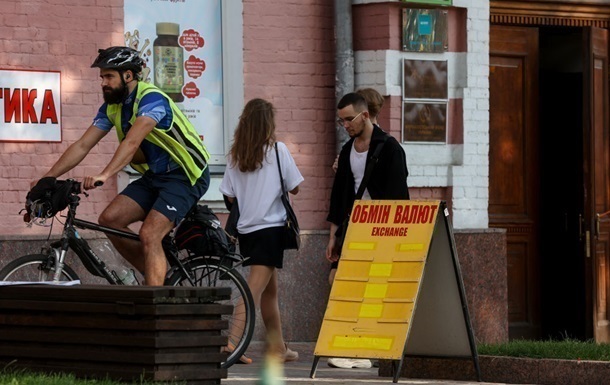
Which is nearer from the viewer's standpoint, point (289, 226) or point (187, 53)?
point (289, 226)

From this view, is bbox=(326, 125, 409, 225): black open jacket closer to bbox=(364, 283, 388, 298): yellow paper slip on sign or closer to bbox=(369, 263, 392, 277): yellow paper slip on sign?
bbox=(369, 263, 392, 277): yellow paper slip on sign

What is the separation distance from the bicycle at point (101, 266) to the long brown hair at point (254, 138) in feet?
2.19

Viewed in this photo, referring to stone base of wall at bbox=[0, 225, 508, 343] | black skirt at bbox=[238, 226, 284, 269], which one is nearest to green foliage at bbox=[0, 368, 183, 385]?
black skirt at bbox=[238, 226, 284, 269]

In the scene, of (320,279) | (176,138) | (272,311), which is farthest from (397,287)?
(320,279)

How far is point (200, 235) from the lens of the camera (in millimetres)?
10117

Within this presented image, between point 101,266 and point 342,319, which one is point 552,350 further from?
point 101,266

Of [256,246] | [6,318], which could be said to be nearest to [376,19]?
[256,246]

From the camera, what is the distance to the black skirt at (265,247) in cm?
1082

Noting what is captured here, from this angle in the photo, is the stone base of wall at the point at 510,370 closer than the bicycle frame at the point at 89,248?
No

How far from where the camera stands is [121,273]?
10070mm

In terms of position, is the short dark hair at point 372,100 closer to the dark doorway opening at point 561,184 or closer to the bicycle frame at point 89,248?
the bicycle frame at point 89,248

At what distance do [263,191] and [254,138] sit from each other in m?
0.33

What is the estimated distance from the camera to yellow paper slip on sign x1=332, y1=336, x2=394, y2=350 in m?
9.87

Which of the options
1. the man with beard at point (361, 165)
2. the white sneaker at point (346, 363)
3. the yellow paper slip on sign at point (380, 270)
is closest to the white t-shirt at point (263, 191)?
the man with beard at point (361, 165)
